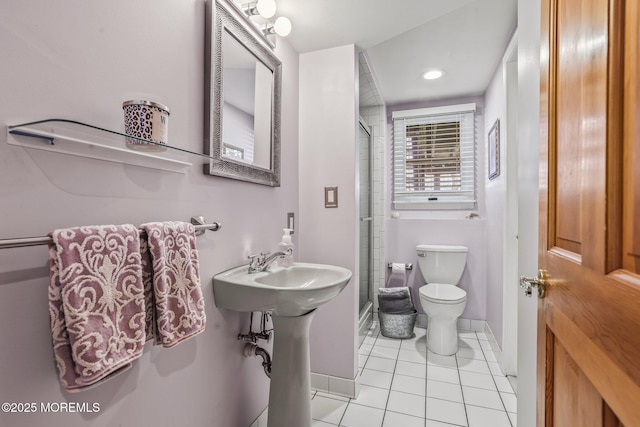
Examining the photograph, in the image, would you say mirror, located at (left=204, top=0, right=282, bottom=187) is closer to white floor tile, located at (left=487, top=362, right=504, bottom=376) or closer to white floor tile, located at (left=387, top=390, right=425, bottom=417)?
white floor tile, located at (left=387, top=390, right=425, bottom=417)

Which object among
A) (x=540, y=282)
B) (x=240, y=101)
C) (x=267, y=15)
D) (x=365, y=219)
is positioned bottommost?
(x=540, y=282)

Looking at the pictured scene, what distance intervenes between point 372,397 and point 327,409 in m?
0.30

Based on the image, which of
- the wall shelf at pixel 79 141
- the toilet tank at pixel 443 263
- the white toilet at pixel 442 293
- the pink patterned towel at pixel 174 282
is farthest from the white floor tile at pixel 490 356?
the wall shelf at pixel 79 141

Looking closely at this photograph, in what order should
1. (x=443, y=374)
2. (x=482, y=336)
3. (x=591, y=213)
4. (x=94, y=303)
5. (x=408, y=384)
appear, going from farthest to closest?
(x=482, y=336)
(x=443, y=374)
(x=408, y=384)
(x=94, y=303)
(x=591, y=213)

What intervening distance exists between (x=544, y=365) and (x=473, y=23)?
1.92 meters

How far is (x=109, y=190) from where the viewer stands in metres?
0.83

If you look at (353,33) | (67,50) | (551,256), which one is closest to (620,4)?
(551,256)

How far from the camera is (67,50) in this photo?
2.39ft

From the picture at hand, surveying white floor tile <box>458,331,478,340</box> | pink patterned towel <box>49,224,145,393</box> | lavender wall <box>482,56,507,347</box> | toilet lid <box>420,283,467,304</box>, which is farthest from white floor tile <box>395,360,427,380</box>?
pink patterned towel <box>49,224,145,393</box>

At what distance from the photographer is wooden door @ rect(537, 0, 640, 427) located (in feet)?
1.50

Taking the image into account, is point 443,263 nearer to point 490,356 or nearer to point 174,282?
point 490,356

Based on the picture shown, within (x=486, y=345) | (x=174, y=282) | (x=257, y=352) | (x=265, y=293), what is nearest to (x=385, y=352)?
(x=486, y=345)

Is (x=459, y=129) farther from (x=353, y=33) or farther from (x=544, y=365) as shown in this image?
(x=544, y=365)

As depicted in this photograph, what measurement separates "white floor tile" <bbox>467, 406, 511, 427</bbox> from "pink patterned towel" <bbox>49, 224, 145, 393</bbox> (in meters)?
1.75
